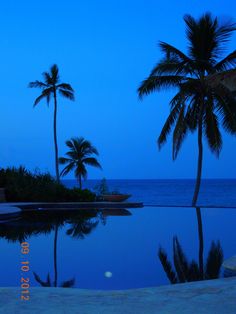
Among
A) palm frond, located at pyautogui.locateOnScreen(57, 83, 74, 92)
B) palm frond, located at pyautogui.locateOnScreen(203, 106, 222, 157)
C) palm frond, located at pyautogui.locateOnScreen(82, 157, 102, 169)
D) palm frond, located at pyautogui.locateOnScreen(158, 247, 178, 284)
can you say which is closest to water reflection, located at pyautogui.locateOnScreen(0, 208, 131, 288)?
palm frond, located at pyautogui.locateOnScreen(158, 247, 178, 284)

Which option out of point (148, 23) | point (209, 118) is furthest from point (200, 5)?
point (209, 118)

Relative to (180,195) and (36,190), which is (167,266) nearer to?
(36,190)

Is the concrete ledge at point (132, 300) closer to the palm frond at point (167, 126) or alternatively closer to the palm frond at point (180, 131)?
the palm frond at point (180, 131)

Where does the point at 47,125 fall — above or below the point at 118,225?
above

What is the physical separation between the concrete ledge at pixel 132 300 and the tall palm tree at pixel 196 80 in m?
12.8

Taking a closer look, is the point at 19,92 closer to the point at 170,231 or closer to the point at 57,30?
the point at 57,30

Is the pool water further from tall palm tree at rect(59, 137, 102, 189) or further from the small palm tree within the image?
tall palm tree at rect(59, 137, 102, 189)

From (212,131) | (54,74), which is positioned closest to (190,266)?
(212,131)

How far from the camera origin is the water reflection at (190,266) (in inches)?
228

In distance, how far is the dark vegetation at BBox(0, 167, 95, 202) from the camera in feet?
63.6

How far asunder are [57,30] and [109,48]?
4.45 metres

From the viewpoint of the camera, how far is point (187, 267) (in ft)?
20.9

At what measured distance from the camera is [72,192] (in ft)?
65.8

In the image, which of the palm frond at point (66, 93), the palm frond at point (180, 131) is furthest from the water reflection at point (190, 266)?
the palm frond at point (66, 93)
